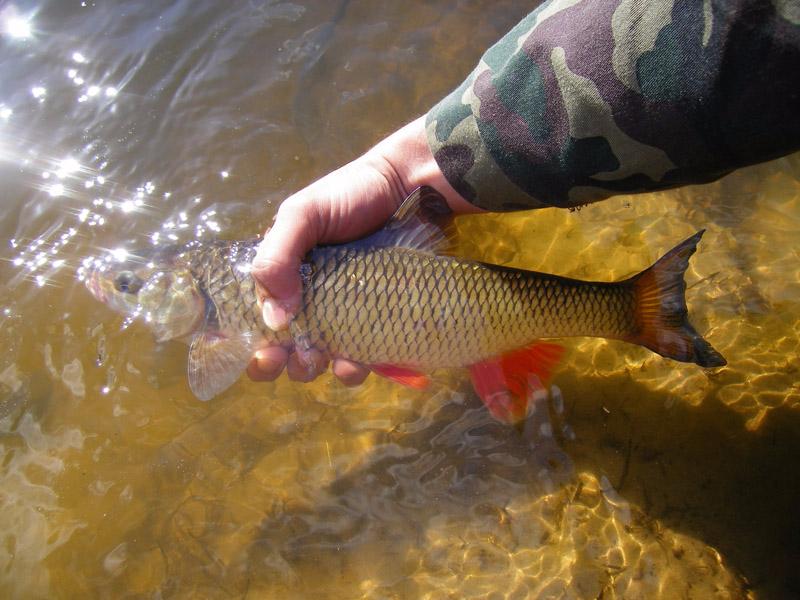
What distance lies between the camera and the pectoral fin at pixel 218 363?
115 inches

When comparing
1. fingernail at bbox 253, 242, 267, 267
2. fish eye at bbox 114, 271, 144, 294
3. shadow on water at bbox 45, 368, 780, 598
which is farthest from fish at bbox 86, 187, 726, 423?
shadow on water at bbox 45, 368, 780, 598

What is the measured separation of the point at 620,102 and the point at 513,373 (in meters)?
1.46

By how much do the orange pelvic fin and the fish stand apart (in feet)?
0.07

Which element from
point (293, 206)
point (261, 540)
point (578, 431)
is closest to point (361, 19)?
point (293, 206)

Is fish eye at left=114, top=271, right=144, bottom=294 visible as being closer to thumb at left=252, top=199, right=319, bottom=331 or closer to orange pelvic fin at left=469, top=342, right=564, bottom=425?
thumb at left=252, top=199, right=319, bottom=331

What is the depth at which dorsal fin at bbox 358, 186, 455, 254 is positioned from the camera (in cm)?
Result: 281

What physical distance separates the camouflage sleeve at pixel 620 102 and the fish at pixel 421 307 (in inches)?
14.8

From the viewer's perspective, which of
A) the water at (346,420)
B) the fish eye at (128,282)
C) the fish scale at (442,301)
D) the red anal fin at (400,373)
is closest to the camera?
the fish scale at (442,301)

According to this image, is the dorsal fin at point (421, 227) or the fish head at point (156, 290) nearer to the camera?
the dorsal fin at point (421, 227)

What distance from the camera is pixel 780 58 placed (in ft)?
6.16

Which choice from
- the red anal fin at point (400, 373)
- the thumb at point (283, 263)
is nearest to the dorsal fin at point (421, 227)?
the thumb at point (283, 263)

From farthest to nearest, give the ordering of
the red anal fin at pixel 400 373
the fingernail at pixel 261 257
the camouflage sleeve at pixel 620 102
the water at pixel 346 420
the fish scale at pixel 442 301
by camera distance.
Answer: the red anal fin at pixel 400 373 < the water at pixel 346 420 < the fish scale at pixel 442 301 < the fingernail at pixel 261 257 < the camouflage sleeve at pixel 620 102

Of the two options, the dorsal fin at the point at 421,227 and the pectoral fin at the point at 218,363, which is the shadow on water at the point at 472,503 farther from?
the dorsal fin at the point at 421,227

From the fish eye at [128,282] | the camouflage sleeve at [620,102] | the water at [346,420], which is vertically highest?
the camouflage sleeve at [620,102]
